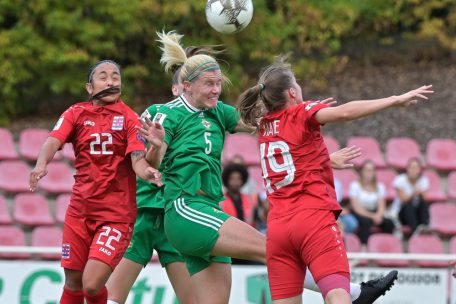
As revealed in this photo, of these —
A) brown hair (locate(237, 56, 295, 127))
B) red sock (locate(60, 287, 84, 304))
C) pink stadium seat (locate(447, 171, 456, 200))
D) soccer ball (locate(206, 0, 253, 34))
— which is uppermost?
soccer ball (locate(206, 0, 253, 34))

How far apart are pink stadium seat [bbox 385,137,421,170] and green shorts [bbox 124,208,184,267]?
23.5ft

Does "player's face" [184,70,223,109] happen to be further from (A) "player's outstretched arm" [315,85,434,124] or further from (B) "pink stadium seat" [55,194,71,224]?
(B) "pink stadium seat" [55,194,71,224]

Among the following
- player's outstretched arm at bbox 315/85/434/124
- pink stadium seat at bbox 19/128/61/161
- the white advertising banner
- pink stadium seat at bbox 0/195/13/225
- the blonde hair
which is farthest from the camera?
pink stadium seat at bbox 19/128/61/161

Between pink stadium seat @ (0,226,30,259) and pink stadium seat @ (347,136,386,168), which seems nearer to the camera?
pink stadium seat @ (0,226,30,259)

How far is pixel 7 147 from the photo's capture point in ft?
44.9

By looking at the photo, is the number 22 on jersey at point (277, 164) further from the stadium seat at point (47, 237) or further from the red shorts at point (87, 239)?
the stadium seat at point (47, 237)

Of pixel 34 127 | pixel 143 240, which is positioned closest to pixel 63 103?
pixel 34 127

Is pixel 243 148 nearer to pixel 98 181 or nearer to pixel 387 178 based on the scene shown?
pixel 387 178

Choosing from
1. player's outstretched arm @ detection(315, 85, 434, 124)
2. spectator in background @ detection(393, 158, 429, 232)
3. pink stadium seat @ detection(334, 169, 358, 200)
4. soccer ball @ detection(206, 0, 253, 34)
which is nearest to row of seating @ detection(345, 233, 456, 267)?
spectator in background @ detection(393, 158, 429, 232)

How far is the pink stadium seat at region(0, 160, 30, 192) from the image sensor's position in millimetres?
13281

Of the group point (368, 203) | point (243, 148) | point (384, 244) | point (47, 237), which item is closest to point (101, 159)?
point (47, 237)

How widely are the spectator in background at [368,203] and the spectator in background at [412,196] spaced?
0.90ft

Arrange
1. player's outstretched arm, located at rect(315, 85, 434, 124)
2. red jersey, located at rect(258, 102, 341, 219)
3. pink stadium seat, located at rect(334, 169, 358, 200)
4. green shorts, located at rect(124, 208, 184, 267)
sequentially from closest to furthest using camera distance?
player's outstretched arm, located at rect(315, 85, 434, 124) < red jersey, located at rect(258, 102, 341, 219) < green shorts, located at rect(124, 208, 184, 267) < pink stadium seat, located at rect(334, 169, 358, 200)

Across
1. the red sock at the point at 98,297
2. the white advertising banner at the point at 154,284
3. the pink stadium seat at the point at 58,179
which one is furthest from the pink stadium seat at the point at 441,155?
the red sock at the point at 98,297
